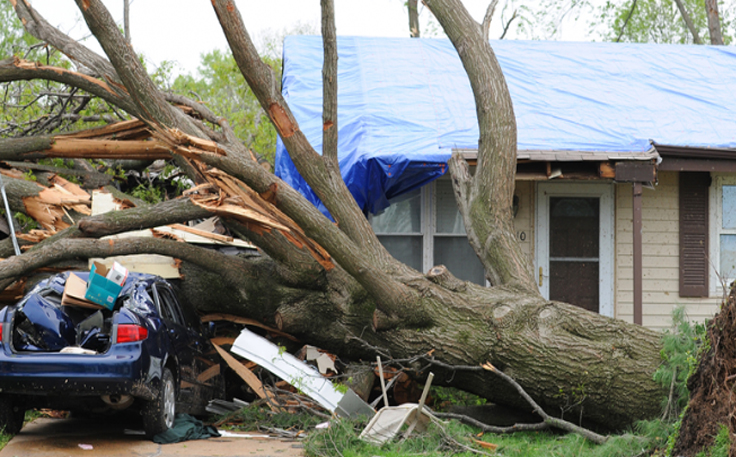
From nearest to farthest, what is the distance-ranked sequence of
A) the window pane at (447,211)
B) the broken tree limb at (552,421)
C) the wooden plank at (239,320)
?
the broken tree limb at (552,421) → the wooden plank at (239,320) → the window pane at (447,211)

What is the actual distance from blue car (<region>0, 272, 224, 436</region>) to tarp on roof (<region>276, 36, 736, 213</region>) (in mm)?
3413

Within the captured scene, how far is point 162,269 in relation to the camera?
8.18 meters

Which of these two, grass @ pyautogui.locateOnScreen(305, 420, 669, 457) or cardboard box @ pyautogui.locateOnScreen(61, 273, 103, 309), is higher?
cardboard box @ pyautogui.locateOnScreen(61, 273, 103, 309)

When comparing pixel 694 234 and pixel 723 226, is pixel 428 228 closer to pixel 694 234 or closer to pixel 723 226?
pixel 694 234

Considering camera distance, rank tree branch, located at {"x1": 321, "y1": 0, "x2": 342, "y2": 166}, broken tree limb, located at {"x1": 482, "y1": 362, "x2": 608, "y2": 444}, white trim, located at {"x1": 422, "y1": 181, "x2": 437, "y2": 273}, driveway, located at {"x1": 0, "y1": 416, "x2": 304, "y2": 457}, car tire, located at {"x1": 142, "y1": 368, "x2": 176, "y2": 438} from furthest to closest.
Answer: white trim, located at {"x1": 422, "y1": 181, "x2": 437, "y2": 273} → tree branch, located at {"x1": 321, "y1": 0, "x2": 342, "y2": 166} → car tire, located at {"x1": 142, "y1": 368, "x2": 176, "y2": 438} → broken tree limb, located at {"x1": 482, "y1": 362, "x2": 608, "y2": 444} → driveway, located at {"x1": 0, "y1": 416, "x2": 304, "y2": 457}

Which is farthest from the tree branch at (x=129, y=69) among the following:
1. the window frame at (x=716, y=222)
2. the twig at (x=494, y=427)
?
the window frame at (x=716, y=222)

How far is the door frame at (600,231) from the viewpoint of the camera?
10.2 meters

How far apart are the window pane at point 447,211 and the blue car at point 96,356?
4.46 m

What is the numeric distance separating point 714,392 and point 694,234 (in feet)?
20.7

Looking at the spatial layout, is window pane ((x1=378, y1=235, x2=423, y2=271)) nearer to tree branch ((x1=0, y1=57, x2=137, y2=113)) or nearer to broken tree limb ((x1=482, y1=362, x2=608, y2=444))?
broken tree limb ((x1=482, y1=362, x2=608, y2=444))

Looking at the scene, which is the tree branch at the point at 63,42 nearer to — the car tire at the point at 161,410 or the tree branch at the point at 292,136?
the tree branch at the point at 292,136

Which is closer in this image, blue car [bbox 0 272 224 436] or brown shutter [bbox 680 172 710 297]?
blue car [bbox 0 272 224 436]

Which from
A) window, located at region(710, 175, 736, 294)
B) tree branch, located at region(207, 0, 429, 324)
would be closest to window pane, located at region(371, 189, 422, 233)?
tree branch, located at region(207, 0, 429, 324)

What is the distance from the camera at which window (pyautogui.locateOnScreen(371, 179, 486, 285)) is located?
10062 millimetres
